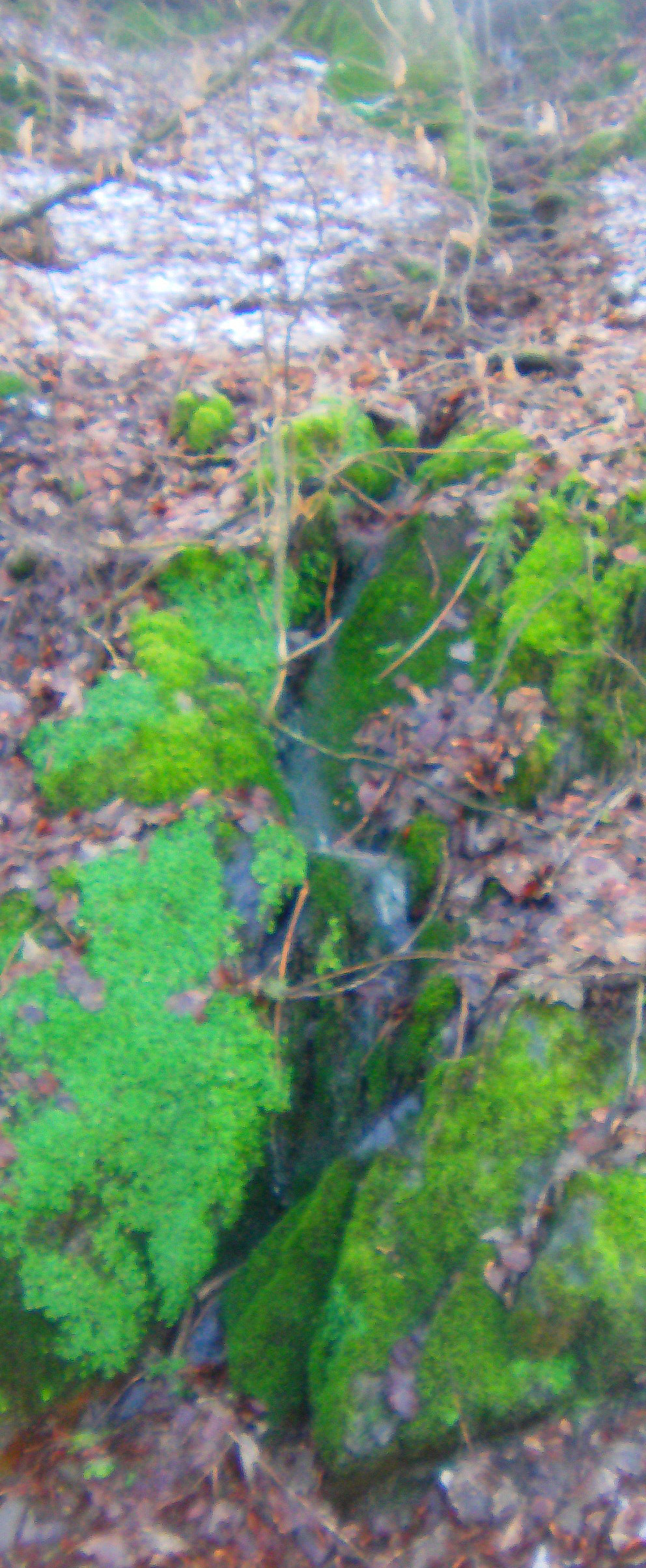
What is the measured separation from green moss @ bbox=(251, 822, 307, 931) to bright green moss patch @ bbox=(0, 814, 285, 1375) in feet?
0.67

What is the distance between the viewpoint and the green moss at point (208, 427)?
4848 mm

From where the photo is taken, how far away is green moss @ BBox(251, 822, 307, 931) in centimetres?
364

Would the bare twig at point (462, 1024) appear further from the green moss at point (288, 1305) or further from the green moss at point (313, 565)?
the green moss at point (313, 565)

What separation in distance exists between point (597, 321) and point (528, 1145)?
5768 millimetres

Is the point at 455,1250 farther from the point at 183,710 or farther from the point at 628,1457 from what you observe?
the point at 183,710

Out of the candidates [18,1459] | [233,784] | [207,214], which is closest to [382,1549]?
[18,1459]

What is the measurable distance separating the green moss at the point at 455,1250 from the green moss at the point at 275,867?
1045mm

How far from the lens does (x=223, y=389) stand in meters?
5.25

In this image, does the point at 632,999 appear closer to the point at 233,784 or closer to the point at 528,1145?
the point at 528,1145

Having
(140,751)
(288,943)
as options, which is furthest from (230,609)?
(288,943)

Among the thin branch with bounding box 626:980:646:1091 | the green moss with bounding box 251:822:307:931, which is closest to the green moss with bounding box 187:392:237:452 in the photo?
the green moss with bounding box 251:822:307:931

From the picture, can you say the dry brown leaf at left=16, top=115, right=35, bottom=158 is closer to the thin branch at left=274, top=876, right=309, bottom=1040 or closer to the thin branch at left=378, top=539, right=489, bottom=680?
the thin branch at left=378, top=539, right=489, bottom=680

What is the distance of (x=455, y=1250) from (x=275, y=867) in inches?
66.4

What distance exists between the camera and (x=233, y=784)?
3.81 meters
